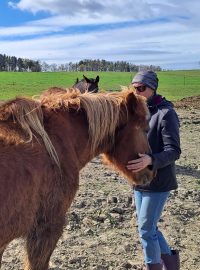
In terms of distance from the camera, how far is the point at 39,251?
3.10m

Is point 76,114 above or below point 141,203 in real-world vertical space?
above

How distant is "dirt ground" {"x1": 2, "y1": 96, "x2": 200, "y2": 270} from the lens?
4.65 m

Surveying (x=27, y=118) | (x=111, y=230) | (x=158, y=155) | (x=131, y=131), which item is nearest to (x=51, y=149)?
(x=27, y=118)

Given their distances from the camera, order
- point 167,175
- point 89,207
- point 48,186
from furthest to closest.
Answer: point 89,207 → point 167,175 → point 48,186

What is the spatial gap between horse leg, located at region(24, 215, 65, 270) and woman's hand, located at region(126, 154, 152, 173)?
2.61ft

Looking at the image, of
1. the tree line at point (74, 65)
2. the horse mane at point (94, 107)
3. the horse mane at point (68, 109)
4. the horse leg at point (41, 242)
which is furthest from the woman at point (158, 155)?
the tree line at point (74, 65)

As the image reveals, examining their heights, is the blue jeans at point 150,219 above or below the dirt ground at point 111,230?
above

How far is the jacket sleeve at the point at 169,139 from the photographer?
3713mm

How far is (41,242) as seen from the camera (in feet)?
10.1

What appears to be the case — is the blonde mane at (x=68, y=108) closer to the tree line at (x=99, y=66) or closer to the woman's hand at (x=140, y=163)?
the woman's hand at (x=140, y=163)

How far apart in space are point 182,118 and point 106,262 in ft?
44.2

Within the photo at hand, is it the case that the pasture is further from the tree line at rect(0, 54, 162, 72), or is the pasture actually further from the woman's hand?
the tree line at rect(0, 54, 162, 72)

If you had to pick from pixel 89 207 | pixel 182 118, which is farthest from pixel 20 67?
pixel 89 207

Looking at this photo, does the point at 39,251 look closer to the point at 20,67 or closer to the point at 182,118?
the point at 182,118
